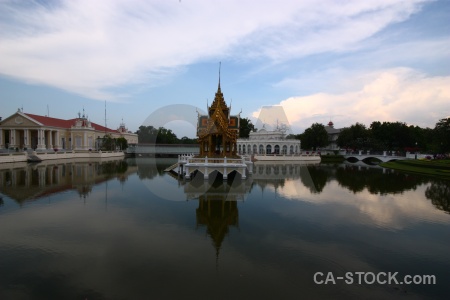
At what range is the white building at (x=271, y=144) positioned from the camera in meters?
57.2

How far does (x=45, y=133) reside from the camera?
57.5 m

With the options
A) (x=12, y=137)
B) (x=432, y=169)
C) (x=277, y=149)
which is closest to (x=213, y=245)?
(x=432, y=169)

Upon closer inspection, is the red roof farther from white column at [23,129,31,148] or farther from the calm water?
the calm water

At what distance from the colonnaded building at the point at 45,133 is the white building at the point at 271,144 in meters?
35.7

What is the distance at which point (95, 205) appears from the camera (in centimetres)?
1461

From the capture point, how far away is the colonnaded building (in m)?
51.8

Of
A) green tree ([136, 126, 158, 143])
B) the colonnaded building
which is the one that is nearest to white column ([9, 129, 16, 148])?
the colonnaded building

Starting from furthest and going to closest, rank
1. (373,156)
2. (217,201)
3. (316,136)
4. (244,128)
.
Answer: (244,128) < (316,136) < (373,156) < (217,201)

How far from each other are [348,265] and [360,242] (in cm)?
214

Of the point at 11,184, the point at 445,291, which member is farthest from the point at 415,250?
the point at 11,184

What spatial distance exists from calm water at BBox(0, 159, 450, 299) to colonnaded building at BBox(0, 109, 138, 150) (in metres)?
42.1

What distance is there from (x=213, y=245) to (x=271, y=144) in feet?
162

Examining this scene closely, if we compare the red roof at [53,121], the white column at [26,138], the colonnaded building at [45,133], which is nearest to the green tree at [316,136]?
the colonnaded building at [45,133]

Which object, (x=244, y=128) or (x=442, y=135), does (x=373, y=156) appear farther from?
(x=244, y=128)
